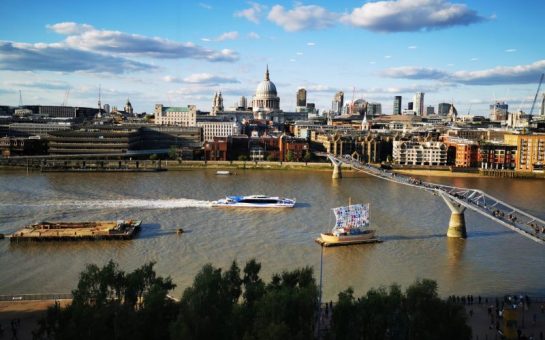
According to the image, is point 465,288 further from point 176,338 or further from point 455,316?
point 176,338

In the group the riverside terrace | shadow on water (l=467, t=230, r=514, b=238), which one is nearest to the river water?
shadow on water (l=467, t=230, r=514, b=238)

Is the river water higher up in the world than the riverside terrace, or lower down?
lower down

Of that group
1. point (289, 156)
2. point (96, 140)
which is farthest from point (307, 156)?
point (96, 140)

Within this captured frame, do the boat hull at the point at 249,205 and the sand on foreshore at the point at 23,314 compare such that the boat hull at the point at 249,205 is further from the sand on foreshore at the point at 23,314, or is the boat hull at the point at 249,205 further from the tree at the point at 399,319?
the tree at the point at 399,319

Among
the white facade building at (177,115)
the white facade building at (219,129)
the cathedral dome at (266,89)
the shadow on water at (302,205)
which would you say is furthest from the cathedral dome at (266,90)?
the shadow on water at (302,205)

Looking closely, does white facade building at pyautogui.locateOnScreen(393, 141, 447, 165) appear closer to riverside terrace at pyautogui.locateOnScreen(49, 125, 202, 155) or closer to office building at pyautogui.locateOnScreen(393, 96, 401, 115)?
riverside terrace at pyautogui.locateOnScreen(49, 125, 202, 155)

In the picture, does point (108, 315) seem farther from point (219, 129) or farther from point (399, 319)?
point (219, 129)

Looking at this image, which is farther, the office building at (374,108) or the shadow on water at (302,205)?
the office building at (374,108)
